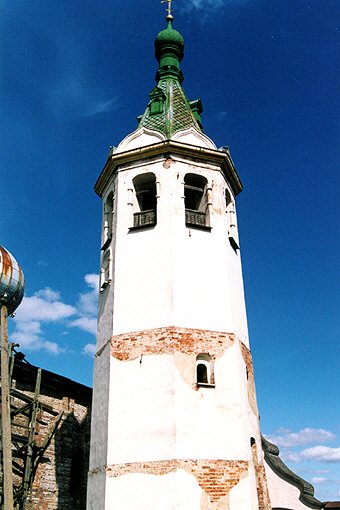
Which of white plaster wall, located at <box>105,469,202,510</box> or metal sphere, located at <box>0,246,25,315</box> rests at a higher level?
metal sphere, located at <box>0,246,25,315</box>

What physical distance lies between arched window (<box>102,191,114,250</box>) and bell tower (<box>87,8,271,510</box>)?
0.13 feet

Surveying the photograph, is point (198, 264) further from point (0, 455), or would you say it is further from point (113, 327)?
point (0, 455)

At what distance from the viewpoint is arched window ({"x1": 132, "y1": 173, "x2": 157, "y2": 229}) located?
13.3 metres

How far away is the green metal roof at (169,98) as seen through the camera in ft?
48.8

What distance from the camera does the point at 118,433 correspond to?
10.8 metres

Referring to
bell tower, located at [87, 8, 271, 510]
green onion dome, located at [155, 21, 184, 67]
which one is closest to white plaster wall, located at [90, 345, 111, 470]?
bell tower, located at [87, 8, 271, 510]

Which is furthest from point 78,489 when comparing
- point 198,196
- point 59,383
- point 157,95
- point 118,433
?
point 157,95

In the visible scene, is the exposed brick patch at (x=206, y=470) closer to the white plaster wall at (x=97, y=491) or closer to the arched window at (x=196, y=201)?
the white plaster wall at (x=97, y=491)

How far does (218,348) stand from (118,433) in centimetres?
290

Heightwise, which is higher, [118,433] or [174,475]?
[118,433]

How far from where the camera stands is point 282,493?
15305 millimetres

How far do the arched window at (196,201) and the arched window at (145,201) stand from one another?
914mm

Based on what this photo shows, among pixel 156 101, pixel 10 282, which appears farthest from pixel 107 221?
pixel 156 101

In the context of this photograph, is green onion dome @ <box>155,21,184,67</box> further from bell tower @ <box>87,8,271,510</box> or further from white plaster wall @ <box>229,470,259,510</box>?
white plaster wall @ <box>229,470,259,510</box>
